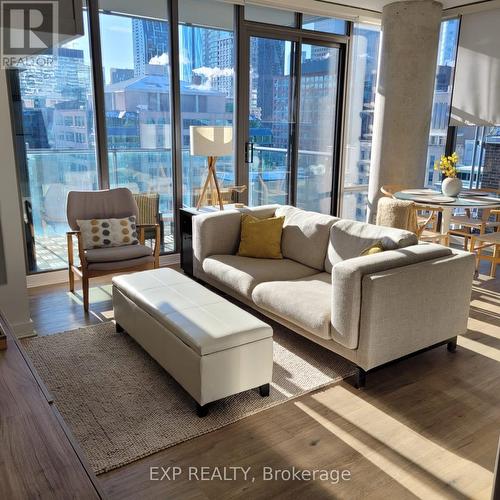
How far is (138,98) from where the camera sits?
4816 millimetres

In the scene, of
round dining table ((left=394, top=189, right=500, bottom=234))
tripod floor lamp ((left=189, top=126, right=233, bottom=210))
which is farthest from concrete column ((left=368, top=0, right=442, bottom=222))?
tripod floor lamp ((left=189, top=126, right=233, bottom=210))

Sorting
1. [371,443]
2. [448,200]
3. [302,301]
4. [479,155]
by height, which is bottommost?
[371,443]

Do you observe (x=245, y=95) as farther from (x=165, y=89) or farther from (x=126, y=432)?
(x=126, y=432)

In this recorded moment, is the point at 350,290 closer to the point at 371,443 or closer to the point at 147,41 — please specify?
the point at 371,443

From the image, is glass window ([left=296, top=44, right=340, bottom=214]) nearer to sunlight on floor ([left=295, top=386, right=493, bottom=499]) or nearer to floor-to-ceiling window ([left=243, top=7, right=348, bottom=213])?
floor-to-ceiling window ([left=243, top=7, right=348, bottom=213])

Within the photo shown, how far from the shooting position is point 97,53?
4457 millimetres

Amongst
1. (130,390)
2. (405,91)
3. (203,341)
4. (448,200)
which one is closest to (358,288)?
(203,341)

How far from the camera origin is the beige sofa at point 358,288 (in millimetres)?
2705

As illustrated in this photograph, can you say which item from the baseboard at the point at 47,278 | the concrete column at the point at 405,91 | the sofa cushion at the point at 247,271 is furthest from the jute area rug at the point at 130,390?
the concrete column at the point at 405,91

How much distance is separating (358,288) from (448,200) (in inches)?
86.0

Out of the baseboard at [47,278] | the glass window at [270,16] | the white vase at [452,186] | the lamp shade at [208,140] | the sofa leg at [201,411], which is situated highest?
the glass window at [270,16]

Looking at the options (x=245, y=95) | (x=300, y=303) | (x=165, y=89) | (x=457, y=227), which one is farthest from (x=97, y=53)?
(x=457, y=227)

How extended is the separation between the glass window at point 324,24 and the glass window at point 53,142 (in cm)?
262

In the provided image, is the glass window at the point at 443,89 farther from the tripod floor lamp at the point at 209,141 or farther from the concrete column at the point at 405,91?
the tripod floor lamp at the point at 209,141
